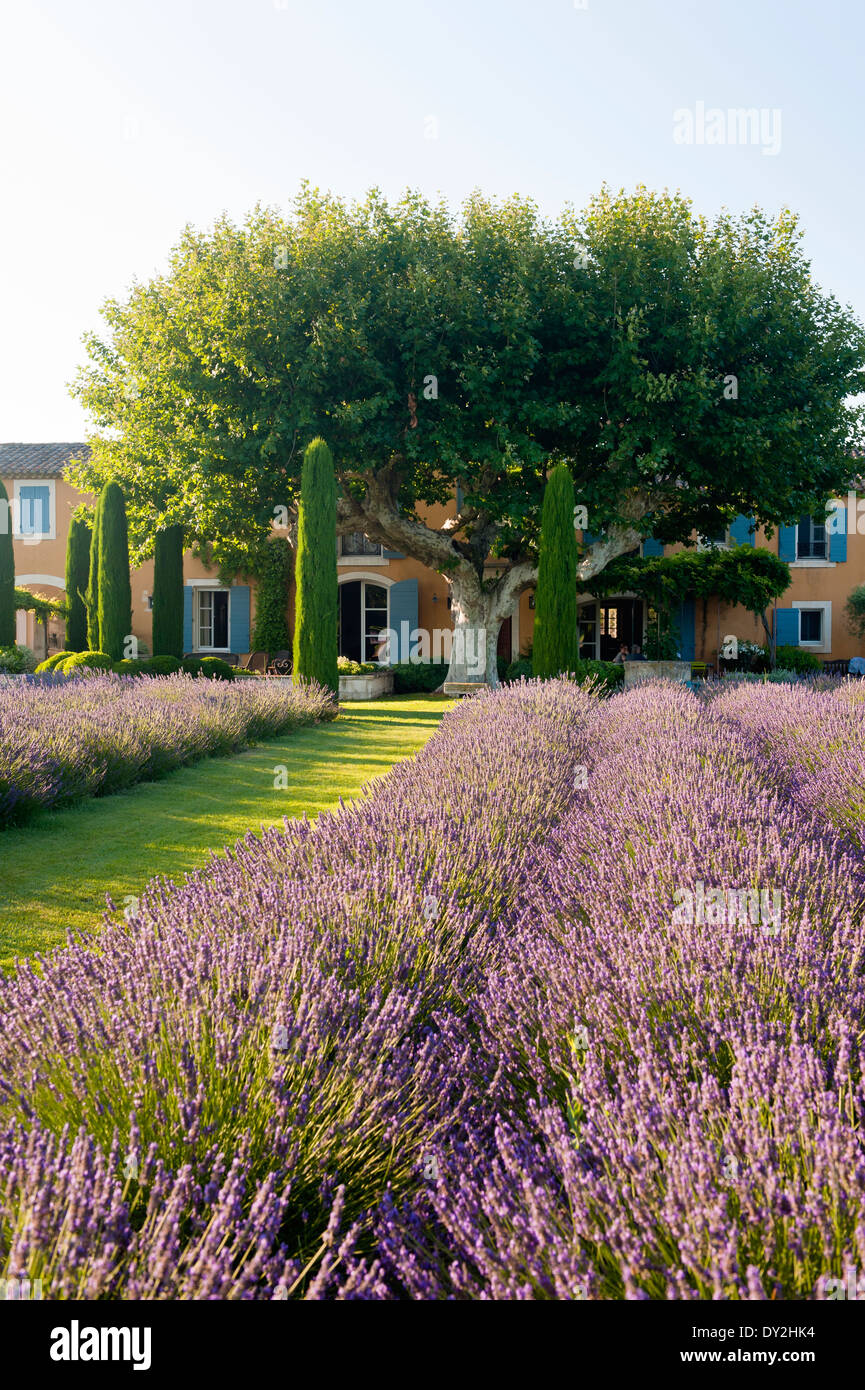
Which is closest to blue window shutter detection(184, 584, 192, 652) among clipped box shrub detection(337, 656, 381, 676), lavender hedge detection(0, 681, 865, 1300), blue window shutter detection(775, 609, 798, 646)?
clipped box shrub detection(337, 656, 381, 676)

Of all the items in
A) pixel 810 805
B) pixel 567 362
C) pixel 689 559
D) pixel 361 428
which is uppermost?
pixel 567 362

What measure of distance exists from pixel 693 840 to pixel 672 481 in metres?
16.0

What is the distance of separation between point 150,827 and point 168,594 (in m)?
15.5

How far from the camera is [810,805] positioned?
15.1 feet

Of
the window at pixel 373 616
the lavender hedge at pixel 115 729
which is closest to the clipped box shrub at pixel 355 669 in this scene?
the window at pixel 373 616

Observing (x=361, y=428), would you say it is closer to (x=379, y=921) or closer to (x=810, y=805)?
(x=810, y=805)

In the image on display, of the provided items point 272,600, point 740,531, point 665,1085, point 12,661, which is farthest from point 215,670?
point 665,1085

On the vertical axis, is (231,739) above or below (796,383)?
below

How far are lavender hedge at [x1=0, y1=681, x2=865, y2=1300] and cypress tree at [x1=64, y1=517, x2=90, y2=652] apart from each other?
2204 cm

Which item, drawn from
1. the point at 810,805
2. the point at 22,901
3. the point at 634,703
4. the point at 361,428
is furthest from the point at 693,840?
the point at 361,428

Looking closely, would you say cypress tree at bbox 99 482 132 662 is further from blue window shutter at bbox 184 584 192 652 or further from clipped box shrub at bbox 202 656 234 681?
blue window shutter at bbox 184 584 192 652

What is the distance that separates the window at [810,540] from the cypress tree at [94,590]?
17836mm

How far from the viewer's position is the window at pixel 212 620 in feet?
81.8

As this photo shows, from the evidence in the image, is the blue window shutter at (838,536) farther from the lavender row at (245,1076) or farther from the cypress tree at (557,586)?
the lavender row at (245,1076)
